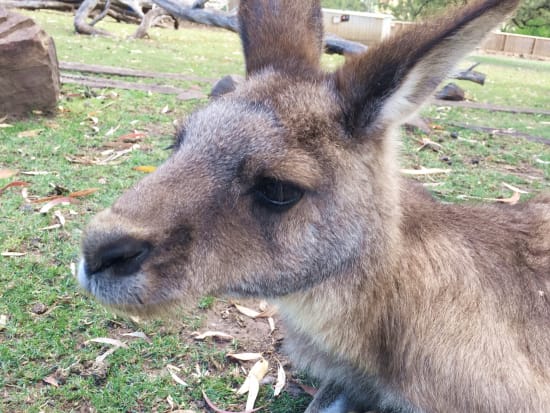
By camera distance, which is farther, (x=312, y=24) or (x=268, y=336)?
(x=268, y=336)

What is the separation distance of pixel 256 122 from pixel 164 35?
17.0m

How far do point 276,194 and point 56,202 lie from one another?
2850 millimetres

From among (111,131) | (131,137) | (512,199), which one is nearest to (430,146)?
(512,199)

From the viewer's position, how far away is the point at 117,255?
6.01ft

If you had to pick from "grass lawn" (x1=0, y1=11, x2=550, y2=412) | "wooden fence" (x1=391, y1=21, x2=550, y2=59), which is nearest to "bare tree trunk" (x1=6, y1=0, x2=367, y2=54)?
"grass lawn" (x1=0, y1=11, x2=550, y2=412)

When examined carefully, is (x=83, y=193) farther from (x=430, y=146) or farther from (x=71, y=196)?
(x=430, y=146)

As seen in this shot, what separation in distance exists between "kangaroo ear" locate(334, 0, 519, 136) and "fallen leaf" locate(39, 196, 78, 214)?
2.87 meters

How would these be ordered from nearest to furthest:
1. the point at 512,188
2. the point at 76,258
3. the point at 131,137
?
the point at 76,258 < the point at 512,188 < the point at 131,137

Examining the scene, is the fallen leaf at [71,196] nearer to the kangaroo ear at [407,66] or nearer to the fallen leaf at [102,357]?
the fallen leaf at [102,357]

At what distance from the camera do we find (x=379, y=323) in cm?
229

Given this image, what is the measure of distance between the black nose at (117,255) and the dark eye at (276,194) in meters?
0.47

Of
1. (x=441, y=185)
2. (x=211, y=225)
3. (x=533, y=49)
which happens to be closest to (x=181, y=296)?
(x=211, y=225)

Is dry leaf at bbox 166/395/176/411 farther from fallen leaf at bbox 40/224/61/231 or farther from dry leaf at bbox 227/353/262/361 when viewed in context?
fallen leaf at bbox 40/224/61/231

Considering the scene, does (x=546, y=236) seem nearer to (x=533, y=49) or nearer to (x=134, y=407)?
(x=134, y=407)
